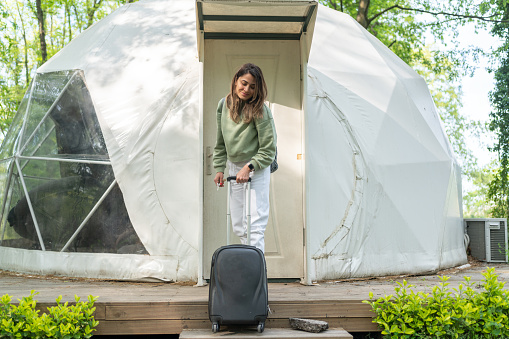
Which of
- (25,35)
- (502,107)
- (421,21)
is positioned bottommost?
(502,107)

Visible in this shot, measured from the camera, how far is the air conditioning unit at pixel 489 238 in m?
8.40

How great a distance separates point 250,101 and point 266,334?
5.84ft

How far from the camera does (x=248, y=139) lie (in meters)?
4.35

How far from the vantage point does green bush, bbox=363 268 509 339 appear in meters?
3.79

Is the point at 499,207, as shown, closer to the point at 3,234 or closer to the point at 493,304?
the point at 493,304

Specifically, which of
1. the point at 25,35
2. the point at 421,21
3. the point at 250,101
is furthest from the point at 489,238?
the point at 25,35

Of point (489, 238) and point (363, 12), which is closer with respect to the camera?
point (489, 238)

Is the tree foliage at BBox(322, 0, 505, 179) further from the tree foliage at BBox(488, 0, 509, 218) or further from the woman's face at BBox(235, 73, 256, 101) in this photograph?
the woman's face at BBox(235, 73, 256, 101)

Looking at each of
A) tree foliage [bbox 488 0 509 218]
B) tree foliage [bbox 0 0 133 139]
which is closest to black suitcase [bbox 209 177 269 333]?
tree foliage [bbox 488 0 509 218]

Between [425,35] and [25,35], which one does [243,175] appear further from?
[25,35]

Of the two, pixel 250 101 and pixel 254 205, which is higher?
pixel 250 101

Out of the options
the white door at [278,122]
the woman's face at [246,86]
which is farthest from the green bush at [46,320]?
the white door at [278,122]

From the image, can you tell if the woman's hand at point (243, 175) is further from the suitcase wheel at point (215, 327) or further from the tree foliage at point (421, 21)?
the tree foliage at point (421, 21)

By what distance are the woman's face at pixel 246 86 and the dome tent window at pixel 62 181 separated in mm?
2369
